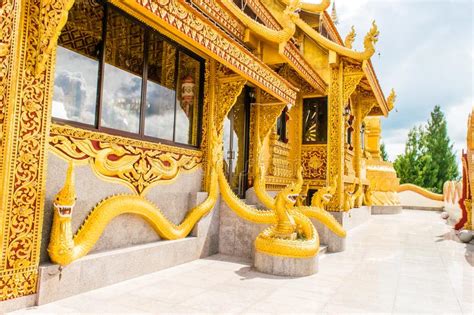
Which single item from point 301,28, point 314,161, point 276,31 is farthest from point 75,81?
point 314,161

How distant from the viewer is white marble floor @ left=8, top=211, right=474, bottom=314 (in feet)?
11.2

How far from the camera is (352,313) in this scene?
133 inches

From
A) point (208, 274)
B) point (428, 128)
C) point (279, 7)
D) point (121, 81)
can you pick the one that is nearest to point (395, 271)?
point (208, 274)

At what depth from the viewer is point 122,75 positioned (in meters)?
4.95

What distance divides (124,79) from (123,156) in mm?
1277

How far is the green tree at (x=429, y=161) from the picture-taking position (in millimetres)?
31766

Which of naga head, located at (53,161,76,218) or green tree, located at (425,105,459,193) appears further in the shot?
green tree, located at (425,105,459,193)

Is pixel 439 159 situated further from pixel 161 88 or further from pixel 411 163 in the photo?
pixel 161 88

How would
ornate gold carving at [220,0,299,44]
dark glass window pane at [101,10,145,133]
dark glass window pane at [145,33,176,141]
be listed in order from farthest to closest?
1. ornate gold carving at [220,0,299,44]
2. dark glass window pane at [145,33,176,141]
3. dark glass window pane at [101,10,145,133]

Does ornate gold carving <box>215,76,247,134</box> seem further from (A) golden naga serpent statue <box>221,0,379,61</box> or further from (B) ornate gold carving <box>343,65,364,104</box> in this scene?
(B) ornate gold carving <box>343,65,364,104</box>

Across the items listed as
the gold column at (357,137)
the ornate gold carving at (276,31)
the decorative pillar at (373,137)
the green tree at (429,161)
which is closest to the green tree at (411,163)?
the green tree at (429,161)

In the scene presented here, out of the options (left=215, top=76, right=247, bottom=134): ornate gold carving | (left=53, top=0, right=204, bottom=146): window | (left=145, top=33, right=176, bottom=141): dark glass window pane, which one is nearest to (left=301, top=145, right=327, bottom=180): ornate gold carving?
(left=215, top=76, right=247, bottom=134): ornate gold carving

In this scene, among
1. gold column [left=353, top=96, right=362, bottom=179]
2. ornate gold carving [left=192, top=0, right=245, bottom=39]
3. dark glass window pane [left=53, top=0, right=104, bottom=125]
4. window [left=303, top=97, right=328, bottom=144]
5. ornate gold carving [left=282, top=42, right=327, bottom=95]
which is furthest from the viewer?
gold column [left=353, top=96, right=362, bottom=179]

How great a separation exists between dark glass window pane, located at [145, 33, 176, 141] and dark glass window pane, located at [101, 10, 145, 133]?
22cm
